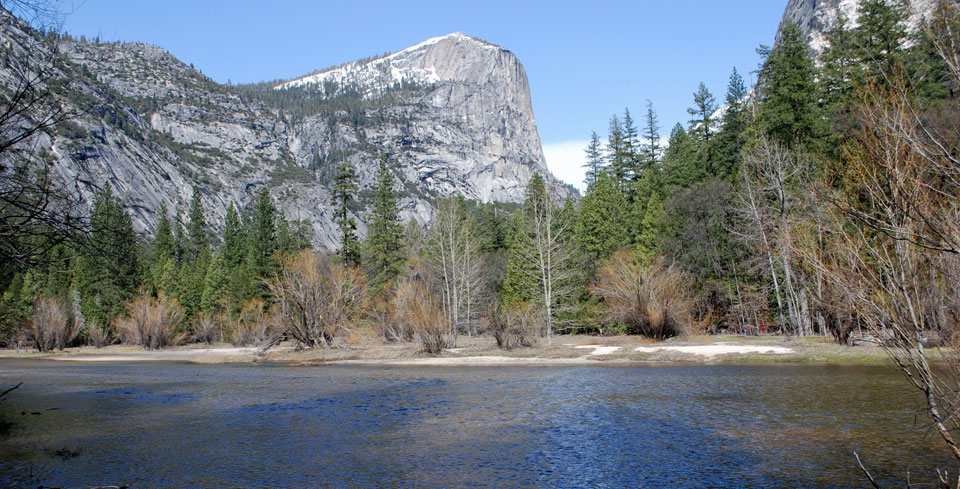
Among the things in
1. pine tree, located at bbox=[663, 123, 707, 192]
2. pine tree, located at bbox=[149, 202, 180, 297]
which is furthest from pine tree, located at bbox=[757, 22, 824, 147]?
pine tree, located at bbox=[149, 202, 180, 297]

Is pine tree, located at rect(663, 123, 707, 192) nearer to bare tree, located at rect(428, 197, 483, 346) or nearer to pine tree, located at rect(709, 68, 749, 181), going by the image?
pine tree, located at rect(709, 68, 749, 181)

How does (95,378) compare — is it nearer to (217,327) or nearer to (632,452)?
(632,452)

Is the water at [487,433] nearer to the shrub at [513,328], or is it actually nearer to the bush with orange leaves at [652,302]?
the shrub at [513,328]

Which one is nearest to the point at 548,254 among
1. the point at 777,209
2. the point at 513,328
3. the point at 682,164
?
the point at 513,328

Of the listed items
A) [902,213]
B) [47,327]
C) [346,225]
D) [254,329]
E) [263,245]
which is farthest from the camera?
[263,245]

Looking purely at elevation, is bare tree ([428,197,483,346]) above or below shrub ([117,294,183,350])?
above

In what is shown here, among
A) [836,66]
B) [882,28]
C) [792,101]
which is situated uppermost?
[882,28]

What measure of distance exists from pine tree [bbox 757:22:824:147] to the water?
28.7m

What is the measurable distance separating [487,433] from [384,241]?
166ft

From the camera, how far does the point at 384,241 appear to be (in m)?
62.4

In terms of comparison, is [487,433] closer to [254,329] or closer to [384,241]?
[254,329]

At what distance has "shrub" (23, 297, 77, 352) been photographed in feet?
167

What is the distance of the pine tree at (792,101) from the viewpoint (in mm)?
45250

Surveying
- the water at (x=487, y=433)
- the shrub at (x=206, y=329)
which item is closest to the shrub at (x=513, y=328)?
the water at (x=487, y=433)
